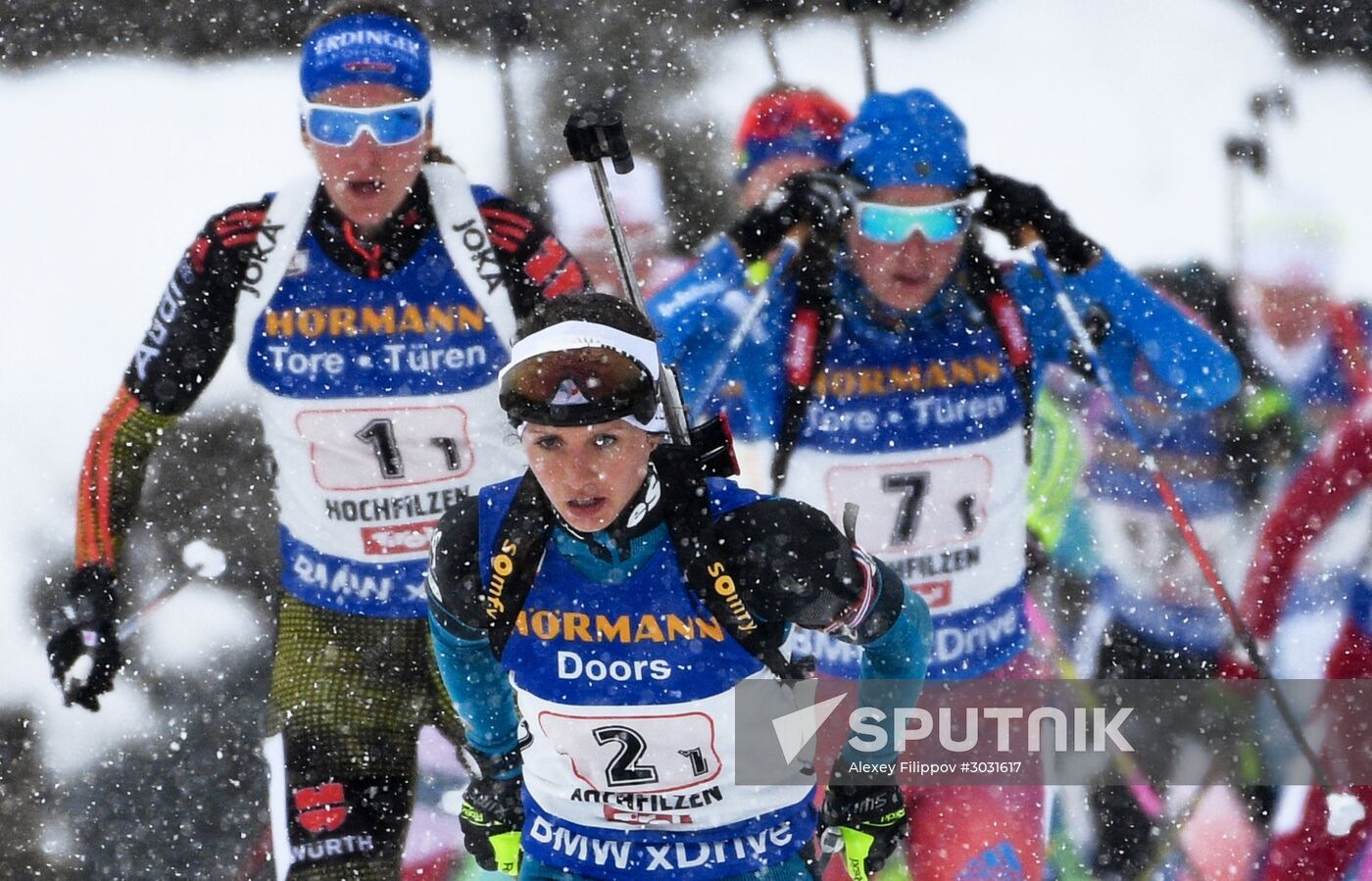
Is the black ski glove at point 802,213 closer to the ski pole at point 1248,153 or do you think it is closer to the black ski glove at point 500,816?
the black ski glove at point 500,816

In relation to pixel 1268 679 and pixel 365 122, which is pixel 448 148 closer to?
pixel 365 122

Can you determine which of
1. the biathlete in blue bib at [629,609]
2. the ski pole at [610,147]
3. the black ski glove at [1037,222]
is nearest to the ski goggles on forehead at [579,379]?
the biathlete in blue bib at [629,609]

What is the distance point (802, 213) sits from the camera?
466 centimetres

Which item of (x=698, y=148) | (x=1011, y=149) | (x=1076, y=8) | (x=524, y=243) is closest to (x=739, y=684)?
(x=524, y=243)

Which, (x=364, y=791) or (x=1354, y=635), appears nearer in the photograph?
(x=364, y=791)

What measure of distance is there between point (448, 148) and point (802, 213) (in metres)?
3.59

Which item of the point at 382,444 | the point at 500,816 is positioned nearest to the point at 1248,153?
the point at 382,444

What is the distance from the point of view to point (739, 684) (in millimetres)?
3305

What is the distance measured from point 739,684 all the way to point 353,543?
1724 mm

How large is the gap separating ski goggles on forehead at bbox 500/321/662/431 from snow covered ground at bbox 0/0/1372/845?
12.7 feet

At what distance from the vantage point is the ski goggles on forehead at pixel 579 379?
125 inches

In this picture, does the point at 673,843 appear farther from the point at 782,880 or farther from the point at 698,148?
the point at 698,148

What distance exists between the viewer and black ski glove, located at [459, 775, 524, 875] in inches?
147

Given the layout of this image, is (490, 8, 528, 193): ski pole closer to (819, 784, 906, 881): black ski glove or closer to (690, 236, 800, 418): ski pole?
(690, 236, 800, 418): ski pole
